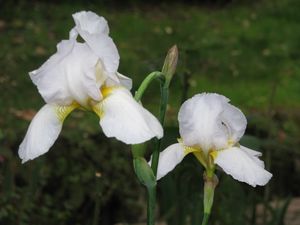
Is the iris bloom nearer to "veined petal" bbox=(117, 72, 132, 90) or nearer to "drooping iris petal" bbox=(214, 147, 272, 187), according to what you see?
"veined petal" bbox=(117, 72, 132, 90)

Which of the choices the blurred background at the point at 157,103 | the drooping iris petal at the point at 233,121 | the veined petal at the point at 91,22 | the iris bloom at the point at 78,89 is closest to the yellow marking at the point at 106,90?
the iris bloom at the point at 78,89

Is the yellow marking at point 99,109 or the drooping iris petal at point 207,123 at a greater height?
the yellow marking at point 99,109

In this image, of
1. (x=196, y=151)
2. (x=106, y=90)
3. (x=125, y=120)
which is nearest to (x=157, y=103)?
(x=196, y=151)

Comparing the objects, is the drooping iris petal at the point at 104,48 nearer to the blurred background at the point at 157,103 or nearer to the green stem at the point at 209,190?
the green stem at the point at 209,190

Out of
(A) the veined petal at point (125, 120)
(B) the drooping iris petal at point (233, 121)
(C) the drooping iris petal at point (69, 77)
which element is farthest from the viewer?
(B) the drooping iris petal at point (233, 121)

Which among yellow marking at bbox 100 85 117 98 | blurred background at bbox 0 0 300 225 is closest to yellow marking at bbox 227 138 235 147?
yellow marking at bbox 100 85 117 98

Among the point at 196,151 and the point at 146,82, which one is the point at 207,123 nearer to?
the point at 196,151
